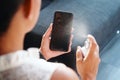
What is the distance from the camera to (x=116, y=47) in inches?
82.9

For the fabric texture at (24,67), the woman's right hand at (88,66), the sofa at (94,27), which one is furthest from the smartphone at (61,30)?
the fabric texture at (24,67)

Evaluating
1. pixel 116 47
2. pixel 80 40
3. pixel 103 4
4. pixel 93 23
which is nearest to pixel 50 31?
pixel 80 40

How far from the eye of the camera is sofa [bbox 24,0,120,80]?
172cm

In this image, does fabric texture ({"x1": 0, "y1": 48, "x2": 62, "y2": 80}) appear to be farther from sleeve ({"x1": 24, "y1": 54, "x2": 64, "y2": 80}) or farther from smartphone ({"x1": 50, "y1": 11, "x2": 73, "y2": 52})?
smartphone ({"x1": 50, "y1": 11, "x2": 73, "y2": 52})

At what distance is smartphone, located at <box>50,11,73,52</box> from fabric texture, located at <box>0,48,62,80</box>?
2.32ft

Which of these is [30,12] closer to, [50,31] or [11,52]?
[11,52]

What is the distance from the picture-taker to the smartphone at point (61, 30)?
129 centimetres

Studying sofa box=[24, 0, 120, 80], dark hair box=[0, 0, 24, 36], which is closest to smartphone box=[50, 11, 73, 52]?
sofa box=[24, 0, 120, 80]

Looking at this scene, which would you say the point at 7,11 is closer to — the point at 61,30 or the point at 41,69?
the point at 41,69

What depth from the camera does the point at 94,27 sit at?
1769 millimetres

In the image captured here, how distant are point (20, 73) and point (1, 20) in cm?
13

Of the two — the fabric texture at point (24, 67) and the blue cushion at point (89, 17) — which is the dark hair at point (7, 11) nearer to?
the fabric texture at point (24, 67)

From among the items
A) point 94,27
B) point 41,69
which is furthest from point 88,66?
point 94,27

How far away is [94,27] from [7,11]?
1.34m
